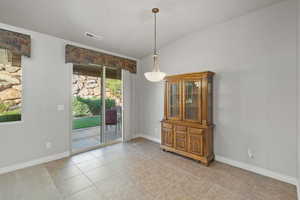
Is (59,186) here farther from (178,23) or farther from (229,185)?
(178,23)

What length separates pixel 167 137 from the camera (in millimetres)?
3447

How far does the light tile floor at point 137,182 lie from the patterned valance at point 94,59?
7.58 feet

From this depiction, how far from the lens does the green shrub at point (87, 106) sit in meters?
3.52

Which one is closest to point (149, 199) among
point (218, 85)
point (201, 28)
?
point (218, 85)

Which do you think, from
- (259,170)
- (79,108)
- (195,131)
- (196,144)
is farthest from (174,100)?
(79,108)

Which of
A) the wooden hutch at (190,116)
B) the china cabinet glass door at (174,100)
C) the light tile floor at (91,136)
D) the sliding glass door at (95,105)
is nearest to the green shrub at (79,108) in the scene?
the sliding glass door at (95,105)

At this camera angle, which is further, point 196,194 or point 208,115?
point 208,115

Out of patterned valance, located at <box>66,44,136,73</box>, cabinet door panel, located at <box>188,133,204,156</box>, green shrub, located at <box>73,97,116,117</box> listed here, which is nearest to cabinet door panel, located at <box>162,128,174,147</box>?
cabinet door panel, located at <box>188,133,204,156</box>

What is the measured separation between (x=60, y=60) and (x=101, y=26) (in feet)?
4.06

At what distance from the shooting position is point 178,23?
9.64 feet

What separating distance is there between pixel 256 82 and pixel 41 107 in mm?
4300

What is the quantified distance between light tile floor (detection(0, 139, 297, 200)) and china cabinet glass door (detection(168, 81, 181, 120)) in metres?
1.01

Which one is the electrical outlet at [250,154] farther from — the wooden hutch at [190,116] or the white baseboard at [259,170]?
the wooden hutch at [190,116]

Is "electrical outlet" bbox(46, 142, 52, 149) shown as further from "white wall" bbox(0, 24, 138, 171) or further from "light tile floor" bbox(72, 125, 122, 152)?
"light tile floor" bbox(72, 125, 122, 152)
